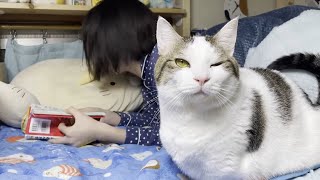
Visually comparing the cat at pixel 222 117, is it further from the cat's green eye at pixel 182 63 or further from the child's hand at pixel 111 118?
the child's hand at pixel 111 118

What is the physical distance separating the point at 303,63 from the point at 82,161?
656 millimetres

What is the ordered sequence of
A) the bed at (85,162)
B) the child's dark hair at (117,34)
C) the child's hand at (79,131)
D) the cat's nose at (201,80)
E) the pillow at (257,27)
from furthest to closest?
the pillow at (257,27)
the child's dark hair at (117,34)
the child's hand at (79,131)
the bed at (85,162)
the cat's nose at (201,80)

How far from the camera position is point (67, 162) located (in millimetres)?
904

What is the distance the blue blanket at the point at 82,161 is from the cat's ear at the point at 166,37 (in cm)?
32

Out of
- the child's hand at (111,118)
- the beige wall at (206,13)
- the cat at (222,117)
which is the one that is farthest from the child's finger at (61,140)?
the beige wall at (206,13)

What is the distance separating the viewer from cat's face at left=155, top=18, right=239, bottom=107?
60cm

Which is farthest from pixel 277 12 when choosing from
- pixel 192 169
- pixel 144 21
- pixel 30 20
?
pixel 30 20

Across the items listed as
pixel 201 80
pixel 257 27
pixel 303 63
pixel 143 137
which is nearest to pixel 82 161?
pixel 143 137

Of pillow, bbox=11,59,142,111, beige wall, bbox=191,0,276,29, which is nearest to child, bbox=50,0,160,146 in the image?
pillow, bbox=11,59,142,111

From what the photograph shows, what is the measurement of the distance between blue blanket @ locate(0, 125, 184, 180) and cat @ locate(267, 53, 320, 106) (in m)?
0.41

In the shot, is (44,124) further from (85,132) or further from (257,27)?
(257,27)

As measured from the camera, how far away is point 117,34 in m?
1.14

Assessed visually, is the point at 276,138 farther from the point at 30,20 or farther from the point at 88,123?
the point at 30,20

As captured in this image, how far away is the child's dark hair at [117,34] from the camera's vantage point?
1.14 m
